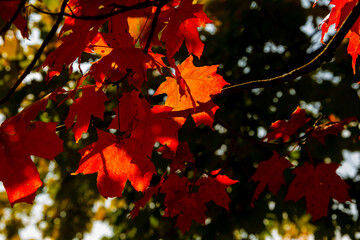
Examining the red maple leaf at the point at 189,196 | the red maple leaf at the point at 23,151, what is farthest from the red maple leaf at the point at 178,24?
the red maple leaf at the point at 189,196

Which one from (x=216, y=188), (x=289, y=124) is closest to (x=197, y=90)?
(x=216, y=188)

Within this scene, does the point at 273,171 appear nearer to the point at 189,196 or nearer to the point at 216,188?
the point at 216,188

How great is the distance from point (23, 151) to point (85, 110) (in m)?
0.25

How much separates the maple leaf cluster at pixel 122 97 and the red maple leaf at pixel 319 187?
78 cm

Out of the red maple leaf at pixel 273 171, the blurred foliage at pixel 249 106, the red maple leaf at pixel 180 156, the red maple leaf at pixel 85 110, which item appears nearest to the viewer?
the red maple leaf at pixel 85 110

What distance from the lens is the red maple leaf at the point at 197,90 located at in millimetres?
1291

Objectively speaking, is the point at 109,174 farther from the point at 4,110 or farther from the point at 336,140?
the point at 336,140

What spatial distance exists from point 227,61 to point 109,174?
6.06ft

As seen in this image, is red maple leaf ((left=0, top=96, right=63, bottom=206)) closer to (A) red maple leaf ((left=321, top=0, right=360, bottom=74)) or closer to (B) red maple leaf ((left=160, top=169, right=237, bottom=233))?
(B) red maple leaf ((left=160, top=169, right=237, bottom=233))

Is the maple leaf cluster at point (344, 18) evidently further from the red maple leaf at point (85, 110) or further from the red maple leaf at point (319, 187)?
the red maple leaf at point (85, 110)

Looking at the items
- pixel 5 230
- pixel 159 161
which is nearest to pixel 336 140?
pixel 159 161

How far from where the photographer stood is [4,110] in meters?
2.69

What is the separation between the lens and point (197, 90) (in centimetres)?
130

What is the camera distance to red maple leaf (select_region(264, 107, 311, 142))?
166 centimetres
